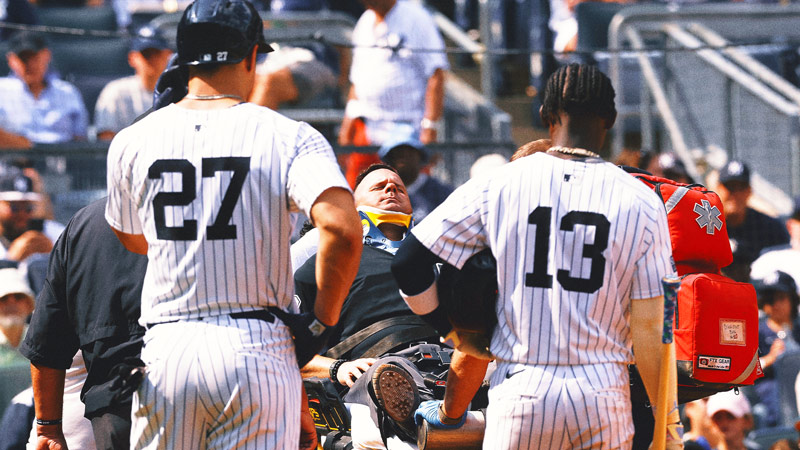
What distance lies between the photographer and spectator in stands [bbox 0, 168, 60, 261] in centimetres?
895

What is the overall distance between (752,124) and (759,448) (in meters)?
4.03

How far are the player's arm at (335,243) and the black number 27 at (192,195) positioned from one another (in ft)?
0.84

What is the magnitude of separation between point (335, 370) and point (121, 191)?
2025 millimetres

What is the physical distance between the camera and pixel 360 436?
218 inches

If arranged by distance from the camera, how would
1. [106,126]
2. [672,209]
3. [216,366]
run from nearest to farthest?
[216,366] < [672,209] < [106,126]

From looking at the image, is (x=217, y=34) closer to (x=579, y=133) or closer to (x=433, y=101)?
(x=579, y=133)

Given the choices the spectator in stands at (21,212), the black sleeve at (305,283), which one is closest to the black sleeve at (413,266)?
the black sleeve at (305,283)

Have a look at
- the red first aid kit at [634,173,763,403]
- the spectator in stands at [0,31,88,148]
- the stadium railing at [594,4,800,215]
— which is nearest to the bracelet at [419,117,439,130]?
the stadium railing at [594,4,800,215]

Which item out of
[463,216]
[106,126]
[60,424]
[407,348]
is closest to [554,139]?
[463,216]

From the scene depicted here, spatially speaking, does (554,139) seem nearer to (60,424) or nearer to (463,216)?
(463,216)

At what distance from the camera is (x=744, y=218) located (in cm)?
984

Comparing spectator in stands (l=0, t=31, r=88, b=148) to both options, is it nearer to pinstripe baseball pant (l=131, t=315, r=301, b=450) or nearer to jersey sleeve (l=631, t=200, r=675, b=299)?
pinstripe baseball pant (l=131, t=315, r=301, b=450)

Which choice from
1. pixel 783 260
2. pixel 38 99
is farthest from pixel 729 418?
pixel 38 99

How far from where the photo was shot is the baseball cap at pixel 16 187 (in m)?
8.95
